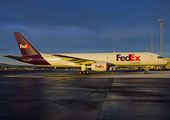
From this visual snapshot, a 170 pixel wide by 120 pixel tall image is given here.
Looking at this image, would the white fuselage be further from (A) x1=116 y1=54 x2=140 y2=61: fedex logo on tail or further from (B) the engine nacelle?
(B) the engine nacelle

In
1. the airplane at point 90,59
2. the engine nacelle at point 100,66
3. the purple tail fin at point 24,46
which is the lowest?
the engine nacelle at point 100,66

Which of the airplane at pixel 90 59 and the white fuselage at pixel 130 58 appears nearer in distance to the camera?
the airplane at pixel 90 59

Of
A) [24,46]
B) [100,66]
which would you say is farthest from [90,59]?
[24,46]

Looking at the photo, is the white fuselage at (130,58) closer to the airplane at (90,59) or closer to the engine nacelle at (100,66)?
the airplane at (90,59)

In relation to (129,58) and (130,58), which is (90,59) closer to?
(129,58)

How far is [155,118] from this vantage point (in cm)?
452

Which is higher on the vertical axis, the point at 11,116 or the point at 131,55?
the point at 131,55

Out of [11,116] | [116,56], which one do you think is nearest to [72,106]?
[11,116]

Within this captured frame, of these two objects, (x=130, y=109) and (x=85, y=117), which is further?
(x=130, y=109)

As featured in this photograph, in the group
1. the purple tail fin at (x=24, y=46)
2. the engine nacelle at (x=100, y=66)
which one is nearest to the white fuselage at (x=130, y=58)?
the engine nacelle at (x=100, y=66)

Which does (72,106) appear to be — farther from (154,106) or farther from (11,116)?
(154,106)

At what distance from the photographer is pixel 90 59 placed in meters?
26.8

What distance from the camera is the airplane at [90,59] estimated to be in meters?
25.4

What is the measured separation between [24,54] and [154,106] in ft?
89.1
